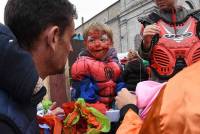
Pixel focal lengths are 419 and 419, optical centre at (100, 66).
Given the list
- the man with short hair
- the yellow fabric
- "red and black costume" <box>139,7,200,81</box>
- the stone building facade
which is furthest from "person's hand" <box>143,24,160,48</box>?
the stone building facade

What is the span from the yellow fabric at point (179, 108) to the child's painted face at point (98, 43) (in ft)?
7.94

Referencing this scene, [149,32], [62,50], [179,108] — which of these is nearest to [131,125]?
[62,50]

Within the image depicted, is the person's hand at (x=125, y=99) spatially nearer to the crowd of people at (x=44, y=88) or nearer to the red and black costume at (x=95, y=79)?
the crowd of people at (x=44, y=88)

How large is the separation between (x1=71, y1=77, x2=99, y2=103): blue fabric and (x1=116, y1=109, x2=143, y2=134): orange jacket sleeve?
5.47 feet

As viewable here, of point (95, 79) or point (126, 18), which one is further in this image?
point (126, 18)

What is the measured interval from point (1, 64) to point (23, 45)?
21cm

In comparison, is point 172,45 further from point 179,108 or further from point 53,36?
point 179,108

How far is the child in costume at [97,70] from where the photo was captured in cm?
362

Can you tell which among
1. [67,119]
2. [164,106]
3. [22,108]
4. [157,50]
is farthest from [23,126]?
[157,50]

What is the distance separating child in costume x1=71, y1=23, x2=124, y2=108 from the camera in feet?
11.9

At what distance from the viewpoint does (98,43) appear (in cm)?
371

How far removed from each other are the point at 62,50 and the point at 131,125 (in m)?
0.42

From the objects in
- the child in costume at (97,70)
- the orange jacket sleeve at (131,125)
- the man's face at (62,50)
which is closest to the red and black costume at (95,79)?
the child in costume at (97,70)

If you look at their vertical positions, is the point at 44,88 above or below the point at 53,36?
below
